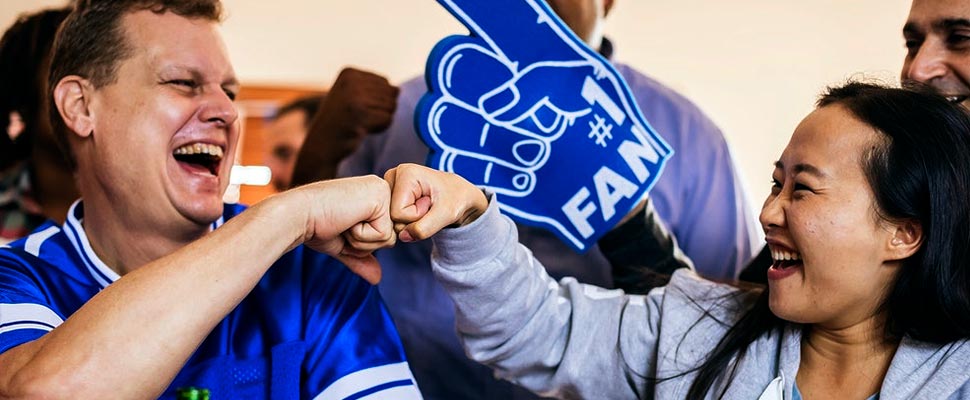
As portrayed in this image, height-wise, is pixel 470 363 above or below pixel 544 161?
below

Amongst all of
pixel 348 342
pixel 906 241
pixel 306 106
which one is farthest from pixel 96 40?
Result: pixel 306 106

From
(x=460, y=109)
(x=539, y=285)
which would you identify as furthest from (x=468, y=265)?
(x=460, y=109)

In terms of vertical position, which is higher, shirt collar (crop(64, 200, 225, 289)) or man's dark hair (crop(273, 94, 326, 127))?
shirt collar (crop(64, 200, 225, 289))

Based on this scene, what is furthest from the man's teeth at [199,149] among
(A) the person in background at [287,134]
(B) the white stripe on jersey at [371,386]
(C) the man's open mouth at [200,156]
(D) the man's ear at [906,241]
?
(A) the person in background at [287,134]

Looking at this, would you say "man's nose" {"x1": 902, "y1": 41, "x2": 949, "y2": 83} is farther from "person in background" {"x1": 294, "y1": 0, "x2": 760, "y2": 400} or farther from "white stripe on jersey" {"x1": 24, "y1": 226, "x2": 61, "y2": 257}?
"white stripe on jersey" {"x1": 24, "y1": 226, "x2": 61, "y2": 257}

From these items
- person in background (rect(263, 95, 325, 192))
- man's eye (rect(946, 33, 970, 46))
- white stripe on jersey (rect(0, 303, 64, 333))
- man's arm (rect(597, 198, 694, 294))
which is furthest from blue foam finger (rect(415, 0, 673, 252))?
person in background (rect(263, 95, 325, 192))

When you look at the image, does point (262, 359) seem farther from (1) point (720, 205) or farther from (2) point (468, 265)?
(1) point (720, 205)

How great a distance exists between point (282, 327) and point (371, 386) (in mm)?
130

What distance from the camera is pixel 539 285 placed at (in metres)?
1.20

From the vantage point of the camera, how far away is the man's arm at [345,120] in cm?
158

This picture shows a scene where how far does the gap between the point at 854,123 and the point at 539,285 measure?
0.39 metres

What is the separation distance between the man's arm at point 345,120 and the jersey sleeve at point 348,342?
0.40 m

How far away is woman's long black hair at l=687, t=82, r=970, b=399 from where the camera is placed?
3.44 ft

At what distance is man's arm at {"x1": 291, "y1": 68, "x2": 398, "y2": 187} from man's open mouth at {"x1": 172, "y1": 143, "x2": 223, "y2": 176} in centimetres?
34
